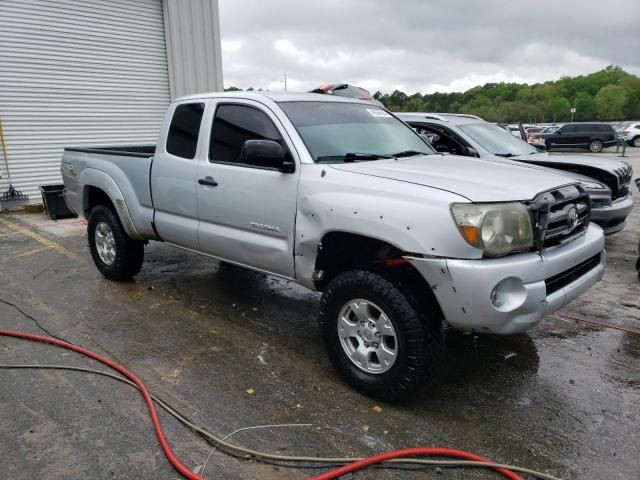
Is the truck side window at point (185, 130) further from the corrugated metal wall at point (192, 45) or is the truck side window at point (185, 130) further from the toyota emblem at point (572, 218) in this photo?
the corrugated metal wall at point (192, 45)

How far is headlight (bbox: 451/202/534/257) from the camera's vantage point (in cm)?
277

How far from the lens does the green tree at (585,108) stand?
327ft

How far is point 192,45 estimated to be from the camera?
1325 cm

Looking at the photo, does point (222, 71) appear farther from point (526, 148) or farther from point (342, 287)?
point (342, 287)

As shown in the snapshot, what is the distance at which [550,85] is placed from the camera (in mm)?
129250

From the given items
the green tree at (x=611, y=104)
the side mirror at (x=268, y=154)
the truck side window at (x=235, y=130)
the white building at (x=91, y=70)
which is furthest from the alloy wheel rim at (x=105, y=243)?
the green tree at (x=611, y=104)

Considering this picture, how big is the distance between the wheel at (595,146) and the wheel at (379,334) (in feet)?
90.1

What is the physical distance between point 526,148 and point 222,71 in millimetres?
8824

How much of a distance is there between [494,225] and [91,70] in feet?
38.2

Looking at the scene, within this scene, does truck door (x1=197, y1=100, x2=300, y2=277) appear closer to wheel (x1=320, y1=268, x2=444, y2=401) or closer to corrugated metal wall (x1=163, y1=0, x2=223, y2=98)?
wheel (x1=320, y1=268, x2=444, y2=401)

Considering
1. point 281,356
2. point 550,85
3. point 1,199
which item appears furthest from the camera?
point 550,85

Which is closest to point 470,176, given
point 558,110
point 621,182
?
point 621,182

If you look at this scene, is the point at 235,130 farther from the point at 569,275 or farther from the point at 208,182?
the point at 569,275

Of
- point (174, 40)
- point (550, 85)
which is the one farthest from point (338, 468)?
point (550, 85)
